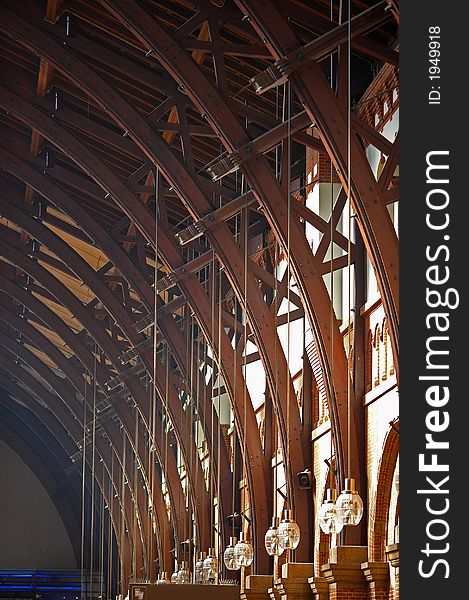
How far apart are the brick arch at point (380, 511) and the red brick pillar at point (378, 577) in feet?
1.62

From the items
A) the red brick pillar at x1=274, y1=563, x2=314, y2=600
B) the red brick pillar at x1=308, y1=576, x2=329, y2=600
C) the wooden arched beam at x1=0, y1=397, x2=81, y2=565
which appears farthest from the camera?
the wooden arched beam at x1=0, y1=397, x2=81, y2=565

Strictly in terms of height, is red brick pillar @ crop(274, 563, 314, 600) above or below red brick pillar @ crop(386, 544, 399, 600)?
above

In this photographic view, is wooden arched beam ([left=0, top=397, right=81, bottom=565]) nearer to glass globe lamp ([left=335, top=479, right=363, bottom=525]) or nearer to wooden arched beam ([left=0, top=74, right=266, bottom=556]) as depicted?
wooden arched beam ([left=0, top=74, right=266, bottom=556])

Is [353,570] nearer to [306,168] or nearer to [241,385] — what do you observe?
[241,385]

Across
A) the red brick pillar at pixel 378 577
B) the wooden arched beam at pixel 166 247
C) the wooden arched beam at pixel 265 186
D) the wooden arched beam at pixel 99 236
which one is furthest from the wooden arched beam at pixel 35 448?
the red brick pillar at pixel 378 577

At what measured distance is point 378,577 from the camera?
1453 centimetres

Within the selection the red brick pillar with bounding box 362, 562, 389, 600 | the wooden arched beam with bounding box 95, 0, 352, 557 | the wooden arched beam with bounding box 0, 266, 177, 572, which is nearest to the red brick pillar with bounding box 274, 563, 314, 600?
the red brick pillar with bounding box 362, 562, 389, 600

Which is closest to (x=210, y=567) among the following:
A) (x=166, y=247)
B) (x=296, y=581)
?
(x=296, y=581)

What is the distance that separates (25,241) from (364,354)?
44.1 feet

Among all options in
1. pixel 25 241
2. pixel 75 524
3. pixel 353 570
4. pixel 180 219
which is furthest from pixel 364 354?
pixel 75 524

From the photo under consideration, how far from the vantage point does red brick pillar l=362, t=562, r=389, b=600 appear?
47.5 feet

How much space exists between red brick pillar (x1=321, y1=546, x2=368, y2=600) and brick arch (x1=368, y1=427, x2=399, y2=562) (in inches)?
14.0

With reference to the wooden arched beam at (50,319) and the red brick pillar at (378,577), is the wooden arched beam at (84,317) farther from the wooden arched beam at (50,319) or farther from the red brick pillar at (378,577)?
the red brick pillar at (378,577)

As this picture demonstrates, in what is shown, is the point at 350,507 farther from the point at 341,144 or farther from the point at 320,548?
the point at 320,548
